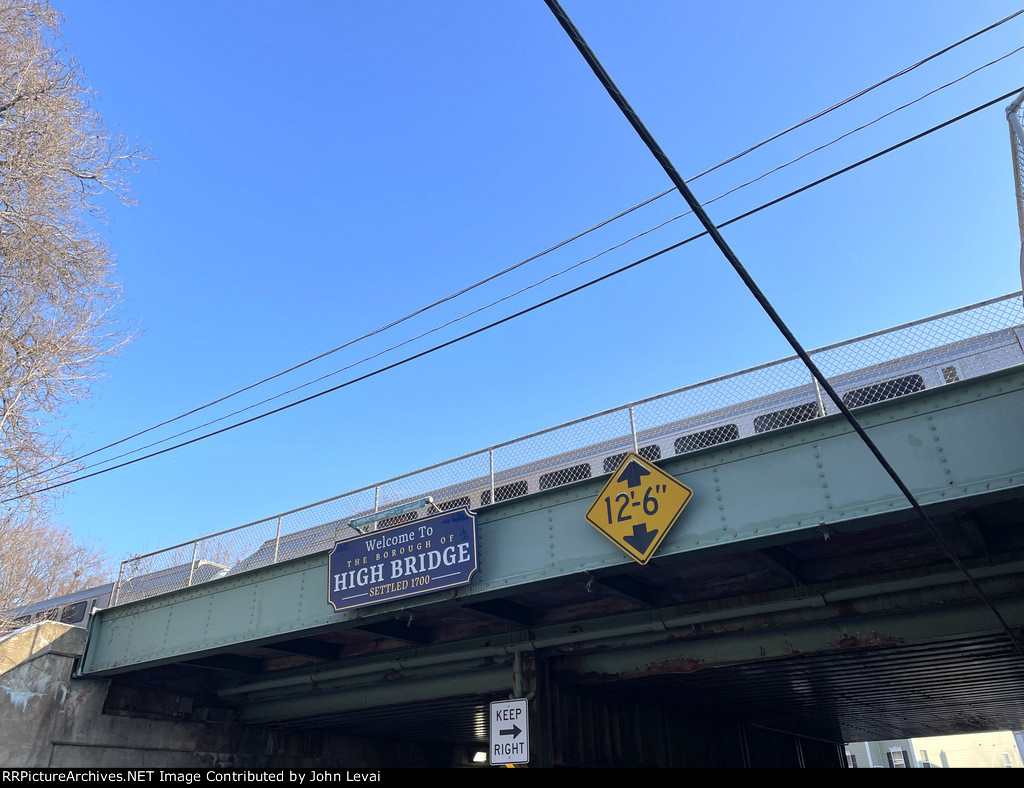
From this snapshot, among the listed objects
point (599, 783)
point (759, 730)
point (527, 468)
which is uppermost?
point (527, 468)

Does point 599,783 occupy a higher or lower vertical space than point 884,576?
lower

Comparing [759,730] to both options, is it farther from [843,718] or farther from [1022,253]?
[1022,253]

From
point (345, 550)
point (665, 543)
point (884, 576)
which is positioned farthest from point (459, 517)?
point (884, 576)

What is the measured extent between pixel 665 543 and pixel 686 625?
3655mm

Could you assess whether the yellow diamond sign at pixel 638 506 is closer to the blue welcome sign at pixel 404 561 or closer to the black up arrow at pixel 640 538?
the black up arrow at pixel 640 538

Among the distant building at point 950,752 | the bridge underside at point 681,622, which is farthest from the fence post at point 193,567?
the distant building at point 950,752

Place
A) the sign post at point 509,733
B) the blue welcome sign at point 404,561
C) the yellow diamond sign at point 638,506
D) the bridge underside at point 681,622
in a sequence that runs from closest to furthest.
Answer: the bridge underside at point 681,622 → the yellow diamond sign at point 638,506 → the sign post at point 509,733 → the blue welcome sign at point 404,561

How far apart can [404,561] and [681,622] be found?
5259 mm

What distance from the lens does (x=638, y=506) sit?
1170 centimetres

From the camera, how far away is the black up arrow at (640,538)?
11.3 meters

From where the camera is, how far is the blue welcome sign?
13.1 metres

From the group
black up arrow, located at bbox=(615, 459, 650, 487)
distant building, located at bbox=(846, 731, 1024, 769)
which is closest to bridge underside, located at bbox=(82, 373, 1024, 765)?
black up arrow, located at bbox=(615, 459, 650, 487)

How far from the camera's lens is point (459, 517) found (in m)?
13.2

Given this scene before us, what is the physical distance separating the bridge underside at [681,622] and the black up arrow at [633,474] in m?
0.44
